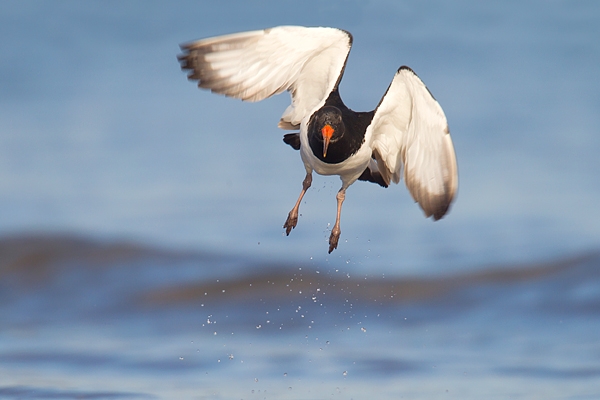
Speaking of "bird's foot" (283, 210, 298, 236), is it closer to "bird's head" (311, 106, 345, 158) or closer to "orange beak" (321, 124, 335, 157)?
"bird's head" (311, 106, 345, 158)

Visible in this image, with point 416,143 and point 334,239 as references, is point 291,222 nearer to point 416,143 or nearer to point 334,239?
point 334,239

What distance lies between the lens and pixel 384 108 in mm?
10055

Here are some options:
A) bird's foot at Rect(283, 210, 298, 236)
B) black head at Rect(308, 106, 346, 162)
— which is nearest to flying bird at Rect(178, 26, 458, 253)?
black head at Rect(308, 106, 346, 162)

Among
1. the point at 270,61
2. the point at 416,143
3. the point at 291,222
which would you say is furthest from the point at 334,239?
the point at 270,61

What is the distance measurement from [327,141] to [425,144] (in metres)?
1.25

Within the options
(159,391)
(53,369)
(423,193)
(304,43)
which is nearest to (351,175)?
(423,193)

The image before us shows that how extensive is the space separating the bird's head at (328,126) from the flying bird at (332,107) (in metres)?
0.01

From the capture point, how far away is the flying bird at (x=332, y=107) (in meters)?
10.0

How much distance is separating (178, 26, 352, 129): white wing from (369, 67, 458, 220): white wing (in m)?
0.69

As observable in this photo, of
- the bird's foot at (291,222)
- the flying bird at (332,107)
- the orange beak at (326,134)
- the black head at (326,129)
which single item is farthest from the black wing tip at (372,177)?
the orange beak at (326,134)

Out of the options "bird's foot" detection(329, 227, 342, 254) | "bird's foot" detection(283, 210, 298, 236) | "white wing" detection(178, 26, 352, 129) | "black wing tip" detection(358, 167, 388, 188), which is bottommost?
"bird's foot" detection(329, 227, 342, 254)

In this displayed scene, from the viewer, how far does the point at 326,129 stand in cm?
974

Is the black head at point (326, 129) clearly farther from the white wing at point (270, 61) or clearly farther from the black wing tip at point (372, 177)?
the black wing tip at point (372, 177)

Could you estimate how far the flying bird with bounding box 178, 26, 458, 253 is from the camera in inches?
394
